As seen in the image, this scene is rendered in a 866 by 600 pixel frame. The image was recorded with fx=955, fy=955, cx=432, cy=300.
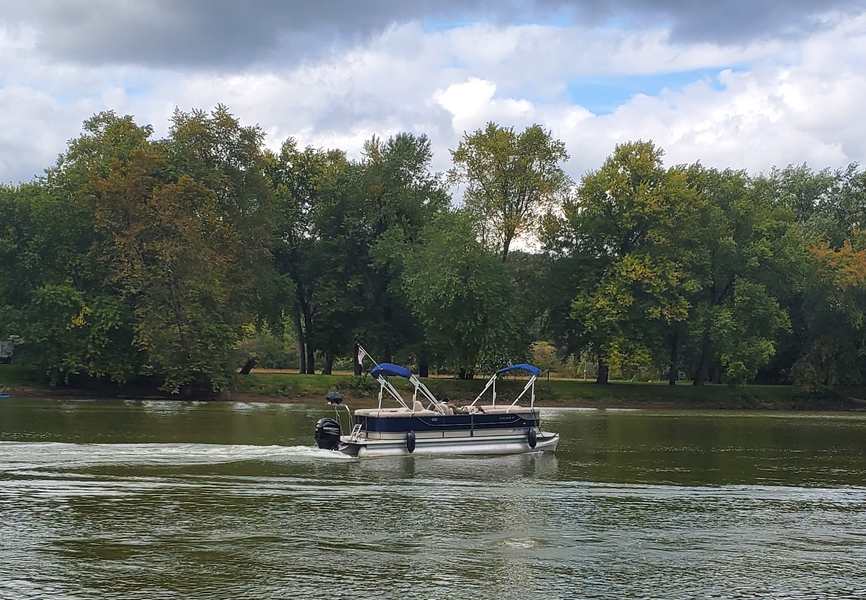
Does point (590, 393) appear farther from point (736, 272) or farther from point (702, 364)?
point (736, 272)

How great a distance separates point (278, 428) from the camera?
48.3 meters

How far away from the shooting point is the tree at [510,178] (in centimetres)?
8288

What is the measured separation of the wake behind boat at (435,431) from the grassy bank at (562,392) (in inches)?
1198

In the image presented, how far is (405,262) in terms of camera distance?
79062mm

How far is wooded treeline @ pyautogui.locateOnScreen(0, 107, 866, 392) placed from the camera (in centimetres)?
7269

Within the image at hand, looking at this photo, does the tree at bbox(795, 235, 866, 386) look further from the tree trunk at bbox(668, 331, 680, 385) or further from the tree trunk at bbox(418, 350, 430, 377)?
the tree trunk at bbox(418, 350, 430, 377)

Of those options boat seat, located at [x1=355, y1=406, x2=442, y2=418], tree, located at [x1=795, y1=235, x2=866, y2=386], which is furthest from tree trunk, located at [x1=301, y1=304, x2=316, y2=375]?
boat seat, located at [x1=355, y1=406, x2=442, y2=418]

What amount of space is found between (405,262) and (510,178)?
12.3 metres

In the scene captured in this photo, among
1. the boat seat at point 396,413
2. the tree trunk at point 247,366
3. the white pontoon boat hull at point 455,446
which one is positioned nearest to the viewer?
the white pontoon boat hull at point 455,446

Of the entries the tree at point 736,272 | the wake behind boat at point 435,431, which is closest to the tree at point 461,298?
the tree at point 736,272

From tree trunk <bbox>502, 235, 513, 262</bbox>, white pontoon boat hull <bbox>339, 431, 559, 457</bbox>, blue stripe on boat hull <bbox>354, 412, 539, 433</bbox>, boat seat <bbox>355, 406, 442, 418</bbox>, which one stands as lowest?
white pontoon boat hull <bbox>339, 431, 559, 457</bbox>

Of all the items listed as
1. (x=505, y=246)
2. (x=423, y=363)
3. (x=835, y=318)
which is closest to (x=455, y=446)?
(x=423, y=363)

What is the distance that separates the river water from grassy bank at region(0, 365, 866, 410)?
103 ft

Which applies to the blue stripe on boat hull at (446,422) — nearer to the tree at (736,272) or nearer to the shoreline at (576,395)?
the shoreline at (576,395)
